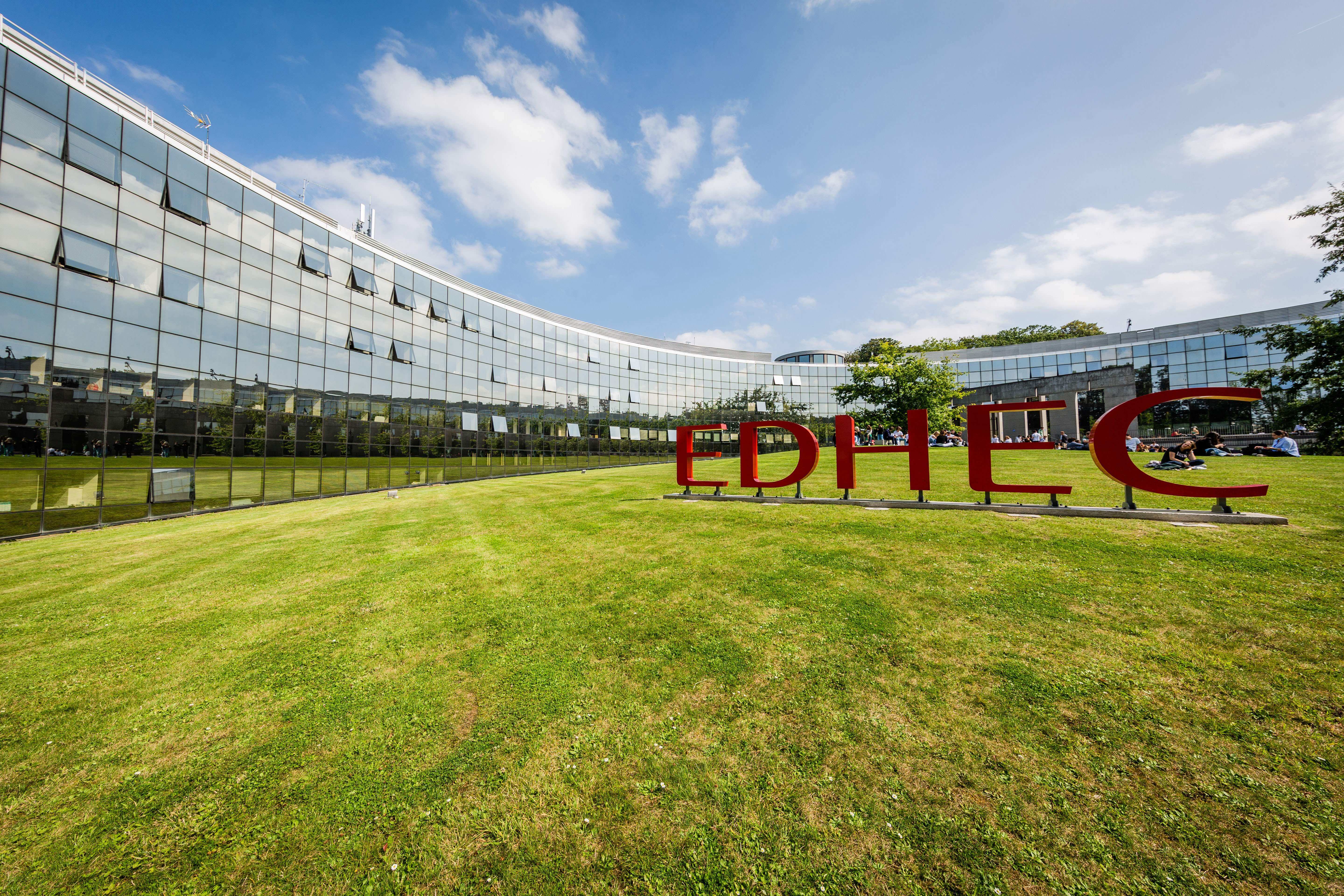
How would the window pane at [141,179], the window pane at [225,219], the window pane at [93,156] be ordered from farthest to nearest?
1. the window pane at [225,219]
2. the window pane at [141,179]
3. the window pane at [93,156]

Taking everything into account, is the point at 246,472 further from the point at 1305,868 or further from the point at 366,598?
the point at 1305,868

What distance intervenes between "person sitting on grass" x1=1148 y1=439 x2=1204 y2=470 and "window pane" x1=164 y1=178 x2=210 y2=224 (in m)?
40.4

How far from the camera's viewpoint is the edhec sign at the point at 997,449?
932 cm

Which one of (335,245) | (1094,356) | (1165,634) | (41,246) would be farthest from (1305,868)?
(1094,356)

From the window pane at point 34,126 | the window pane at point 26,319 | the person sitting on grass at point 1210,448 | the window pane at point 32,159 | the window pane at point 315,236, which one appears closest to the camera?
the window pane at point 26,319

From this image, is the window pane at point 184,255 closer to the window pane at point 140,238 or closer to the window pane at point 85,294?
the window pane at point 140,238

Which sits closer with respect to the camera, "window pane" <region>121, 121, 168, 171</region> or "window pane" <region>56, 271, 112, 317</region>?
"window pane" <region>56, 271, 112, 317</region>

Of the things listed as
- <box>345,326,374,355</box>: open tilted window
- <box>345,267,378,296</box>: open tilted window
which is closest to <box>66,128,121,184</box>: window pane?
<box>345,267,378,296</box>: open tilted window

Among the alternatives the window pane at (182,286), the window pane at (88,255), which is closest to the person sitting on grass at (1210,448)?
the window pane at (182,286)

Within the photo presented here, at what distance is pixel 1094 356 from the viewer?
64938mm

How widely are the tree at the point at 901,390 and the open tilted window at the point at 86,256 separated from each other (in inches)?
1731

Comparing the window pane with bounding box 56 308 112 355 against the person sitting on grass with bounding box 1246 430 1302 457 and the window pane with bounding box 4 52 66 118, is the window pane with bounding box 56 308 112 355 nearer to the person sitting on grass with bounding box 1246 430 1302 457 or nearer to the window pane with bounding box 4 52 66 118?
the window pane with bounding box 4 52 66 118

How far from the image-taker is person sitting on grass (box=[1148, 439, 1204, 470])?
15.3m

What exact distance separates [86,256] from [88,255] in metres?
0.08
